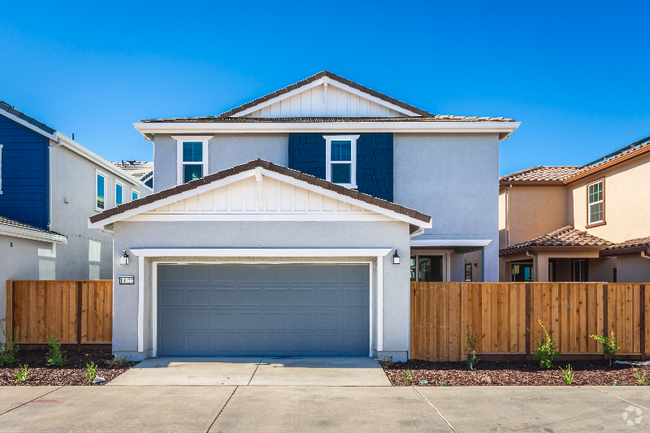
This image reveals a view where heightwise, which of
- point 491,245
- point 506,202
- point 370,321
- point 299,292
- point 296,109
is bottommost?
point 370,321

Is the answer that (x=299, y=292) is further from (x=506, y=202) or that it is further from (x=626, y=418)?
(x=506, y=202)

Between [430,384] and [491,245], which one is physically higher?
[491,245]

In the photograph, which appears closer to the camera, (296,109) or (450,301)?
(450,301)

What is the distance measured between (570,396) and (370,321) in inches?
151

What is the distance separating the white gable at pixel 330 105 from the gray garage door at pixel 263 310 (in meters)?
6.10

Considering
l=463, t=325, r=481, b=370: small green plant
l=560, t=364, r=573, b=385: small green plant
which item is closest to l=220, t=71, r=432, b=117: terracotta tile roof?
l=463, t=325, r=481, b=370: small green plant

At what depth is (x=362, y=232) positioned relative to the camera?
9250mm

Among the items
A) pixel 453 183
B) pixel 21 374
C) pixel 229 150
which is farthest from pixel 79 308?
pixel 453 183

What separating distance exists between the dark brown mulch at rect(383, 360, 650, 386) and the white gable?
26.1 feet

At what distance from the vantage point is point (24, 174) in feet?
44.4

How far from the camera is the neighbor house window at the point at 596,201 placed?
1546 cm

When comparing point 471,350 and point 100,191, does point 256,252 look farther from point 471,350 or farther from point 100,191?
point 100,191

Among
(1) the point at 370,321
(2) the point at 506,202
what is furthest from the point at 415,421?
(2) the point at 506,202

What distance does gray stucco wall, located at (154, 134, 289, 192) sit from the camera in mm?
13180
